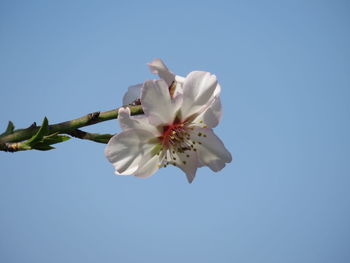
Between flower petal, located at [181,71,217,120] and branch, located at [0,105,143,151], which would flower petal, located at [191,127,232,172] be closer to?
flower petal, located at [181,71,217,120]

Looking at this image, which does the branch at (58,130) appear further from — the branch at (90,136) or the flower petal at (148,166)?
the flower petal at (148,166)

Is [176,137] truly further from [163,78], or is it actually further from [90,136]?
[90,136]

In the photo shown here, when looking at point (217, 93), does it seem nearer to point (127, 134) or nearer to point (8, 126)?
point (127, 134)

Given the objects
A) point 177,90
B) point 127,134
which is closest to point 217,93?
point 177,90

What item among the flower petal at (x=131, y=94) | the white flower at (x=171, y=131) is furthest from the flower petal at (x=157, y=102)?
the flower petal at (x=131, y=94)

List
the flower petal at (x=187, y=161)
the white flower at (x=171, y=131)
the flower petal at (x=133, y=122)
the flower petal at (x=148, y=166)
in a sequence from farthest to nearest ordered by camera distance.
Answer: the flower petal at (x=187, y=161), the flower petal at (x=148, y=166), the white flower at (x=171, y=131), the flower petal at (x=133, y=122)

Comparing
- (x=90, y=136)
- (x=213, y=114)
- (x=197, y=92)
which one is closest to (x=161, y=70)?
(x=197, y=92)
